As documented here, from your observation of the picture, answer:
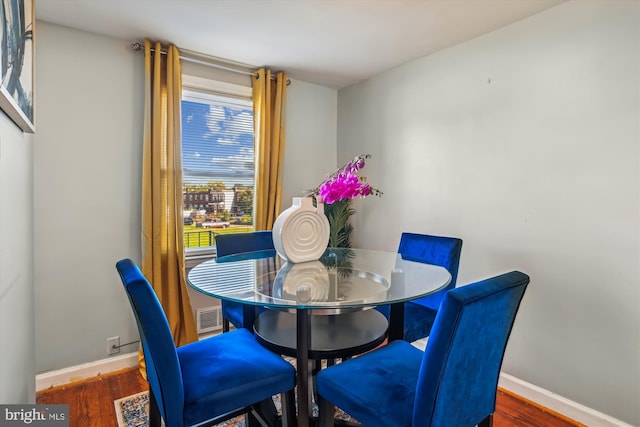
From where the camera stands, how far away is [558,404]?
2053 millimetres

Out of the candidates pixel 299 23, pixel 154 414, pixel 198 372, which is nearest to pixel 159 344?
pixel 198 372

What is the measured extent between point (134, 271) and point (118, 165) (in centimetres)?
166

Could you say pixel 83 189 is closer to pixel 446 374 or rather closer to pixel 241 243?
pixel 241 243

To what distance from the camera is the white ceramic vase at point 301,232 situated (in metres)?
1.95

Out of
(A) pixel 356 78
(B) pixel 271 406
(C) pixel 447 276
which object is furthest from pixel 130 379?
(A) pixel 356 78

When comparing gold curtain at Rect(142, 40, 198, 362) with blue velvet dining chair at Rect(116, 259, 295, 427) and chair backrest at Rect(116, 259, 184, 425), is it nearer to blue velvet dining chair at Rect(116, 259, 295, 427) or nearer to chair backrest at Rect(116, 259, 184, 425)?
blue velvet dining chair at Rect(116, 259, 295, 427)

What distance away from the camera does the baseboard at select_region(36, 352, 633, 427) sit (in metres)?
1.92

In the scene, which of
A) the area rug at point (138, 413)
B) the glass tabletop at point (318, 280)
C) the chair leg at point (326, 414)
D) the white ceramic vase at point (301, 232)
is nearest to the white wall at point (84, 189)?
the area rug at point (138, 413)

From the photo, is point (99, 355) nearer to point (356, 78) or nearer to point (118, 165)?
point (118, 165)

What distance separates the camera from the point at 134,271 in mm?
1228

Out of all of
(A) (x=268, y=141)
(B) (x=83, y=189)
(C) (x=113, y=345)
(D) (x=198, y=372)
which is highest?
(A) (x=268, y=141)

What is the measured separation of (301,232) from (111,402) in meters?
1.60

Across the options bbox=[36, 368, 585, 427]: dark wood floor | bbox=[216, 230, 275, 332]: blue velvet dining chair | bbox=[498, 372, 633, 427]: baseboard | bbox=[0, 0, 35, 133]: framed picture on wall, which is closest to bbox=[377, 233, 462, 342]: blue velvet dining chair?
bbox=[36, 368, 585, 427]: dark wood floor

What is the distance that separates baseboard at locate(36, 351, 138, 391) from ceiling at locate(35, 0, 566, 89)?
2.32 metres
